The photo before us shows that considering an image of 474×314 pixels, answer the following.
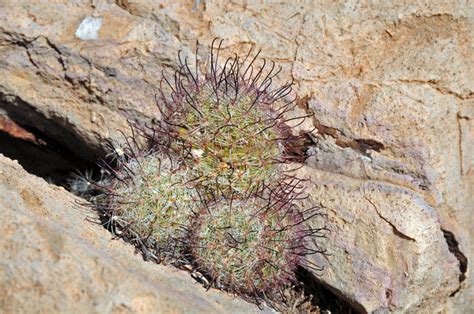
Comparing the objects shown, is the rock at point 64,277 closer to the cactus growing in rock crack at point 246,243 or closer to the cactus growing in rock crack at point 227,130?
the cactus growing in rock crack at point 246,243

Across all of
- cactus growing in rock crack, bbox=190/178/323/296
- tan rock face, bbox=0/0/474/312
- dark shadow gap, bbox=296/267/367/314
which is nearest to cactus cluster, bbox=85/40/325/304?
cactus growing in rock crack, bbox=190/178/323/296

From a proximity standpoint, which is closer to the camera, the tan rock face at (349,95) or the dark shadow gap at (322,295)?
the tan rock face at (349,95)

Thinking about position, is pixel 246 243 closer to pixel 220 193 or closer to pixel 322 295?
pixel 220 193

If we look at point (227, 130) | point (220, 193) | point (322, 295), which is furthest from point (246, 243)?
→ point (322, 295)

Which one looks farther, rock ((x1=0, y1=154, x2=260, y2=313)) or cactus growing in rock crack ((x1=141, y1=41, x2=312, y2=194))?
cactus growing in rock crack ((x1=141, y1=41, x2=312, y2=194))

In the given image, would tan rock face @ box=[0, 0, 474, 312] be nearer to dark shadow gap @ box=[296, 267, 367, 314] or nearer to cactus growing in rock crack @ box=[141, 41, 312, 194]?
dark shadow gap @ box=[296, 267, 367, 314]

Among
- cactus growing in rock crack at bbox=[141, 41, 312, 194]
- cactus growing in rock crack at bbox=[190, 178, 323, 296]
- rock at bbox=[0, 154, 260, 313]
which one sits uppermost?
cactus growing in rock crack at bbox=[141, 41, 312, 194]

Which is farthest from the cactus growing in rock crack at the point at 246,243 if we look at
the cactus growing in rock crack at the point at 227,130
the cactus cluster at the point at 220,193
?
the cactus growing in rock crack at the point at 227,130
